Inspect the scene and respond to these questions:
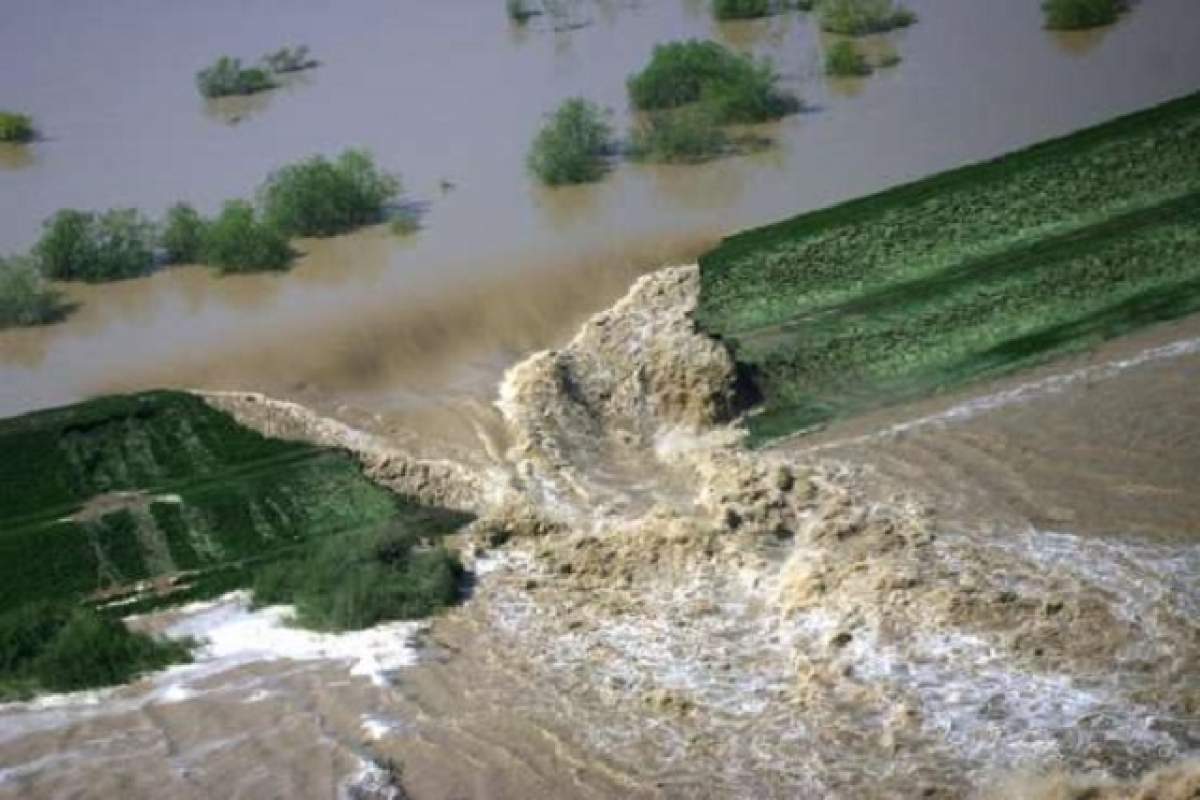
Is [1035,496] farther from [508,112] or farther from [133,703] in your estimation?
[508,112]

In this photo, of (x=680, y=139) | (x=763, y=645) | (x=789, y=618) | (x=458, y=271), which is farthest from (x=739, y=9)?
(x=763, y=645)

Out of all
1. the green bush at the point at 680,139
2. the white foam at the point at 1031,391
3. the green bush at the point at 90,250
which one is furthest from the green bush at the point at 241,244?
the white foam at the point at 1031,391

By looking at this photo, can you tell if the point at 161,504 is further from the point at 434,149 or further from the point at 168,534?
the point at 434,149

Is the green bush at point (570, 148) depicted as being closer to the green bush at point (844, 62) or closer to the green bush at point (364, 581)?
the green bush at point (844, 62)

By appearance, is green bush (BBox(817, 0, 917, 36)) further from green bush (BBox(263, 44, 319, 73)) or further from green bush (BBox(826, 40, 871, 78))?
green bush (BBox(263, 44, 319, 73))

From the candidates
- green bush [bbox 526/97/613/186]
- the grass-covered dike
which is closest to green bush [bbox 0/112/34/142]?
green bush [bbox 526/97/613/186]

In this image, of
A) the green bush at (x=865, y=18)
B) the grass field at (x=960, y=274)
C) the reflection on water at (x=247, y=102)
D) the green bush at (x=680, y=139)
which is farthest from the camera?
the green bush at (x=865, y=18)
